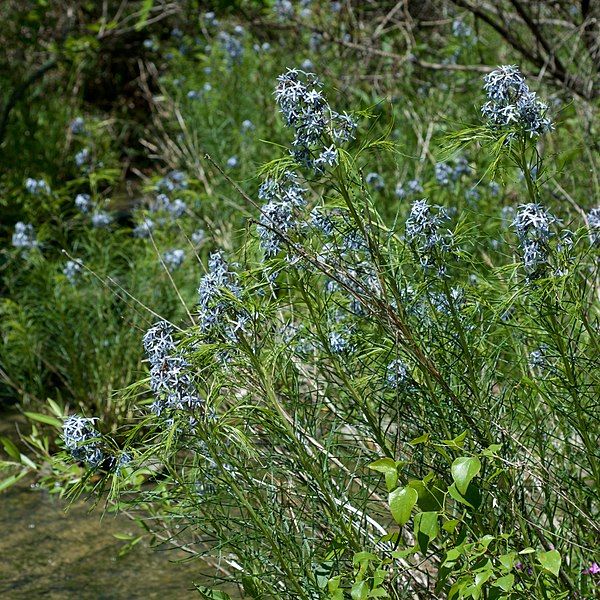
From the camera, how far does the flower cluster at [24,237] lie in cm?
534

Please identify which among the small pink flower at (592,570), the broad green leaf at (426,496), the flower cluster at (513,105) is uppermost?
the flower cluster at (513,105)

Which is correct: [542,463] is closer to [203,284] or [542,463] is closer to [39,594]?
[203,284]

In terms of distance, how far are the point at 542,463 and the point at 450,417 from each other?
0.78ft

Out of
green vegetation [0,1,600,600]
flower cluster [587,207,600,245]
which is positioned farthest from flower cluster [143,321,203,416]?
flower cluster [587,207,600,245]

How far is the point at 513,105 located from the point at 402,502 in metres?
0.77

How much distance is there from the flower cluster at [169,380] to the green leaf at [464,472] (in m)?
0.49

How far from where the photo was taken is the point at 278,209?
2.06 meters

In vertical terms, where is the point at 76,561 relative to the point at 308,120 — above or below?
below

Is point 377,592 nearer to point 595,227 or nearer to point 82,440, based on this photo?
point 82,440

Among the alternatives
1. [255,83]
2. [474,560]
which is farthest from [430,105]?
[474,560]

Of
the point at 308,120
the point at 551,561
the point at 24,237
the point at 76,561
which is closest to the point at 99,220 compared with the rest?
the point at 24,237

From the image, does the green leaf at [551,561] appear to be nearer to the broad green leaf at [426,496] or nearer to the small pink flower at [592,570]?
the broad green leaf at [426,496]

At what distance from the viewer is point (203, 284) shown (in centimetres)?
202

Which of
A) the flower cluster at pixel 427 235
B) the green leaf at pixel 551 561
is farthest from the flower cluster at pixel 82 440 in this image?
the green leaf at pixel 551 561
